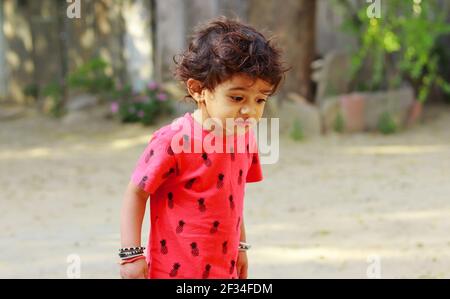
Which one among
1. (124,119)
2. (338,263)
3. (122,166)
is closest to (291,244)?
(338,263)

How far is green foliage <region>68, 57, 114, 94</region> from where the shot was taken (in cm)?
973

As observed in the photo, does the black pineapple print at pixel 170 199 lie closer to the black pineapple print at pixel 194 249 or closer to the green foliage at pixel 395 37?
the black pineapple print at pixel 194 249

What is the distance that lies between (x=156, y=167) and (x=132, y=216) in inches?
5.8

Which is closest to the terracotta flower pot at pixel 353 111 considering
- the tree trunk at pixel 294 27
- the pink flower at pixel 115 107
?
the tree trunk at pixel 294 27

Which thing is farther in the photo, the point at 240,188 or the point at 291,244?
the point at 291,244

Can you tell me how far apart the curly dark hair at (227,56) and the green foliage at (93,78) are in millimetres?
7861

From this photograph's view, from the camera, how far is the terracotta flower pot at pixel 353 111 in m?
7.91

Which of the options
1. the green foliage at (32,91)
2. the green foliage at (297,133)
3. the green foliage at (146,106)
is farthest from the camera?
the green foliage at (32,91)

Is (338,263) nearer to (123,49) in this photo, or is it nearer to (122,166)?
(122,166)

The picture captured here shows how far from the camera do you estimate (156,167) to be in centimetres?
197
